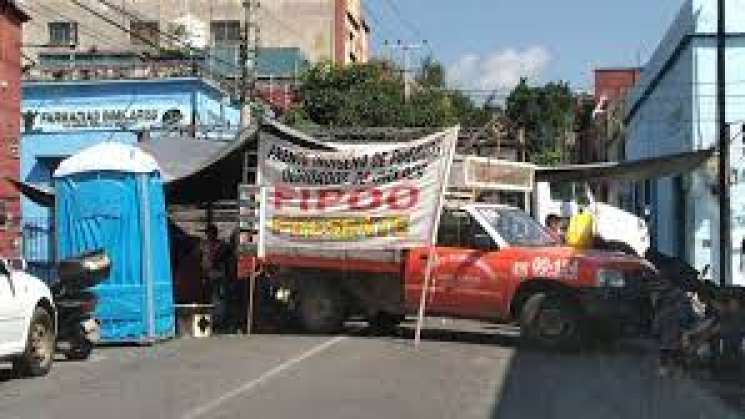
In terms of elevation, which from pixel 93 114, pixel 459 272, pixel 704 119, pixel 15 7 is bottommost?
pixel 459 272

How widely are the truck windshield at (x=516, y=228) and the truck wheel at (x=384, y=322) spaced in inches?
100

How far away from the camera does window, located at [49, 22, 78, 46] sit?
71188 mm

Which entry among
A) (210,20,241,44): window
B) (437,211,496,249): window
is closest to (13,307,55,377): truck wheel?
(437,211,496,249): window

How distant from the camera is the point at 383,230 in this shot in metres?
19.3

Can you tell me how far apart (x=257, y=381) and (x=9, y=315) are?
283 cm

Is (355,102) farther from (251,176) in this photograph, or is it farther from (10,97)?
(251,176)

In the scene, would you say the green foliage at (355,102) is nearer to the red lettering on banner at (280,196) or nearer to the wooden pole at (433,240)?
the red lettering on banner at (280,196)

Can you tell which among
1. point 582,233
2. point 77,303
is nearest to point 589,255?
point 582,233

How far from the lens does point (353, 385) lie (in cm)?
1339

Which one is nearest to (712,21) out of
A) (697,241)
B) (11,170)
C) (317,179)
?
(697,241)

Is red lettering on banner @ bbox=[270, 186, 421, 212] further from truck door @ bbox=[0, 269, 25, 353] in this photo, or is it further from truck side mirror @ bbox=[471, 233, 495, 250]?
truck door @ bbox=[0, 269, 25, 353]

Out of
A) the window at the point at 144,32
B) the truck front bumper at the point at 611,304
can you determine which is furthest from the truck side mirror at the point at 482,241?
the window at the point at 144,32

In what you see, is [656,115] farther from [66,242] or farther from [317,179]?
[66,242]

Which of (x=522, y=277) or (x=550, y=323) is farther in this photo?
(x=522, y=277)
